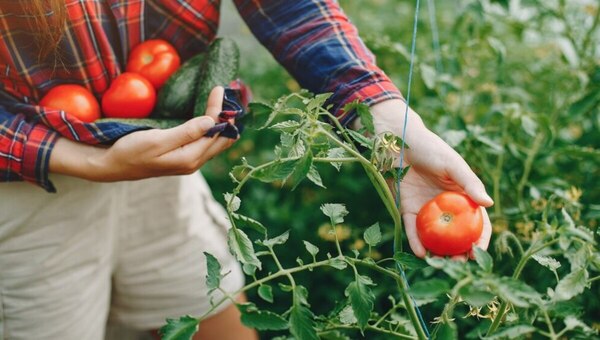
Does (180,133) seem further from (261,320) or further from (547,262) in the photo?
(547,262)

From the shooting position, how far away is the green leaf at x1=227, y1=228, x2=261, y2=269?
841mm

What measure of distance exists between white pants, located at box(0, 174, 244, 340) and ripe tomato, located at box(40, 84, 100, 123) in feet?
0.43

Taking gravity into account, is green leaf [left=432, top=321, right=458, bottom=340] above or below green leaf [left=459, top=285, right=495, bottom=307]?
below

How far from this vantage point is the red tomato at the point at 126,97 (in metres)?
1.16

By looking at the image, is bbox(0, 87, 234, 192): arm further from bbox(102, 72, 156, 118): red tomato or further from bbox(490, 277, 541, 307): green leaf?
bbox(490, 277, 541, 307): green leaf

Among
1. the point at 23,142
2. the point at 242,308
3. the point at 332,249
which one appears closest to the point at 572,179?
the point at 332,249

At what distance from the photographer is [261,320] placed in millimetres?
804

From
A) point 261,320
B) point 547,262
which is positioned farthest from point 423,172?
point 261,320

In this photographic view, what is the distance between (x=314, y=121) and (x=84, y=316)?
2.32ft

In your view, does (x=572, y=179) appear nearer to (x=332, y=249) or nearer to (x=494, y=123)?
(x=494, y=123)

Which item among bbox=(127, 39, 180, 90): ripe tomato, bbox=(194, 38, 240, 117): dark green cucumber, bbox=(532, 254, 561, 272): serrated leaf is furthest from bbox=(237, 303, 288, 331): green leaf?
bbox=(127, 39, 180, 90): ripe tomato

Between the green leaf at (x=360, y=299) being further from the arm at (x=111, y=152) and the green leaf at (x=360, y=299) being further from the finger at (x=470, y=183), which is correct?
the arm at (x=111, y=152)

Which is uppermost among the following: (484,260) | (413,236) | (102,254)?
(484,260)

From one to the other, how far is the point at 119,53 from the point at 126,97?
0.12 meters
